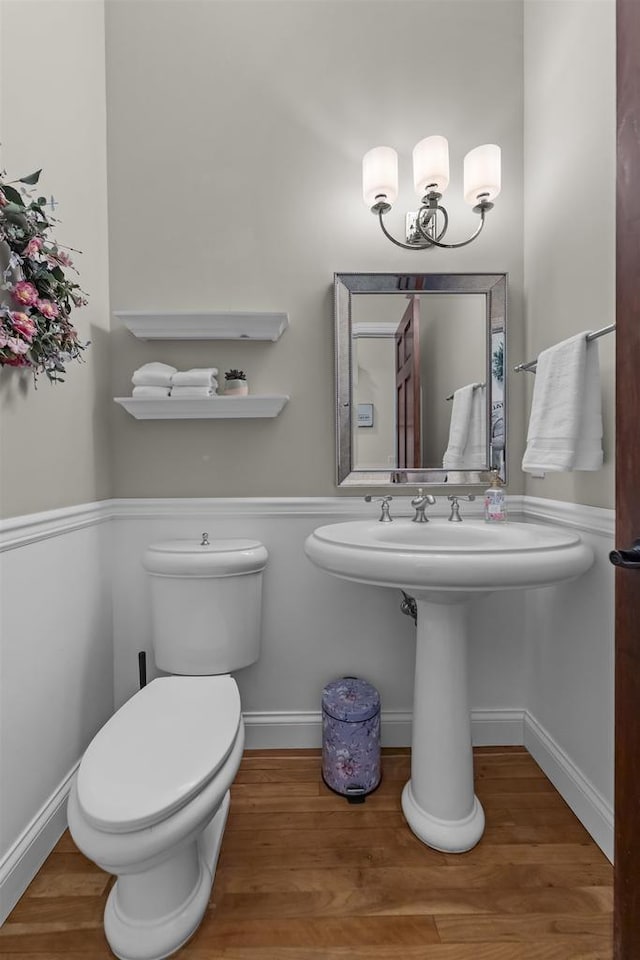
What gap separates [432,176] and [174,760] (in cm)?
169

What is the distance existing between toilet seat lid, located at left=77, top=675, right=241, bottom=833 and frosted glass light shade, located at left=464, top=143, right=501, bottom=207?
164 cm

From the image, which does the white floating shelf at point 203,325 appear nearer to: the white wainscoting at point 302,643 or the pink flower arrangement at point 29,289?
the pink flower arrangement at point 29,289

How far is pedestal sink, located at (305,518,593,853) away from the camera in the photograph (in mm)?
997

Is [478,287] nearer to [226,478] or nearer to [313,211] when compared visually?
[313,211]

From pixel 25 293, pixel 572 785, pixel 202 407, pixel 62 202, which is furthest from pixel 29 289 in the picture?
pixel 572 785

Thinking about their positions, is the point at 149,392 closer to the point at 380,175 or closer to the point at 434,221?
the point at 380,175

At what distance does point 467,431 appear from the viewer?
5.23ft

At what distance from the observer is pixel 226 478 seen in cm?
160

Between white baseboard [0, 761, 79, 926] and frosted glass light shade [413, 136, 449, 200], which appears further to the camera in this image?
frosted glass light shade [413, 136, 449, 200]

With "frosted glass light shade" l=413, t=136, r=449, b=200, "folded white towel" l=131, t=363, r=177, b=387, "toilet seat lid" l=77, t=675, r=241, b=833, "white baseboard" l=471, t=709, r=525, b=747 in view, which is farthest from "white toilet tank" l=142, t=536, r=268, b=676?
"frosted glass light shade" l=413, t=136, r=449, b=200

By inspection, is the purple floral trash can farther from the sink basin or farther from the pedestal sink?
the sink basin

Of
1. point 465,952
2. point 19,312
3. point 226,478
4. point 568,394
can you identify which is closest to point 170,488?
point 226,478

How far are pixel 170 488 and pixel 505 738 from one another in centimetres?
149

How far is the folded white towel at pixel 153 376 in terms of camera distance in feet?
4.79
